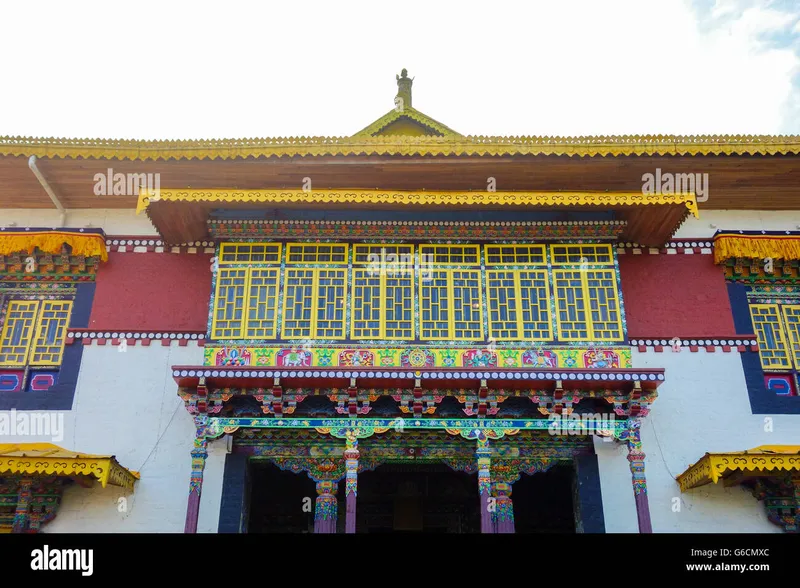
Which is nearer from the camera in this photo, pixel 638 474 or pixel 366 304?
pixel 638 474

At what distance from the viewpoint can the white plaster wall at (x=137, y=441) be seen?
32.6 ft

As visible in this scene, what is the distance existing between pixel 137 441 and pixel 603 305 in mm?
6505

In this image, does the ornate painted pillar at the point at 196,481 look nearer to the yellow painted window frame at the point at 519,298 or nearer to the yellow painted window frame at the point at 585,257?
the yellow painted window frame at the point at 519,298

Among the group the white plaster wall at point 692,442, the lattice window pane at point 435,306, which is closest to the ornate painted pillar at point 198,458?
the lattice window pane at point 435,306

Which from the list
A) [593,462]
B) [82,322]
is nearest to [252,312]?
[82,322]

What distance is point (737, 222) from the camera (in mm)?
11734

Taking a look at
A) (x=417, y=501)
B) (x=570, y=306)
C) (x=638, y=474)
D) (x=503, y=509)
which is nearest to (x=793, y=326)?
(x=570, y=306)

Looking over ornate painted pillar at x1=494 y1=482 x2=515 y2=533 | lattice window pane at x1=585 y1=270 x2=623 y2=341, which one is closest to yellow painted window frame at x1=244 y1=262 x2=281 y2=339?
ornate painted pillar at x1=494 y1=482 x2=515 y2=533

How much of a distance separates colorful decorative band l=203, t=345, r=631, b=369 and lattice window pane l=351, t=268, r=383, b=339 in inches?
11.5

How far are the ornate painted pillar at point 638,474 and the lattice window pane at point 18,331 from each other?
8.26 meters

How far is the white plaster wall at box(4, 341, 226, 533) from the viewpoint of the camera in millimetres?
9930

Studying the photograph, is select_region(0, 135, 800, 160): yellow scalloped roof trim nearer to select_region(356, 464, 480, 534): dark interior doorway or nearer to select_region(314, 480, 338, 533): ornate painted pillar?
select_region(314, 480, 338, 533): ornate painted pillar

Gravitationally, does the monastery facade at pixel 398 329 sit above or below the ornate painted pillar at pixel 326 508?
above

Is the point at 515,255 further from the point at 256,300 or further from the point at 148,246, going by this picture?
the point at 148,246
